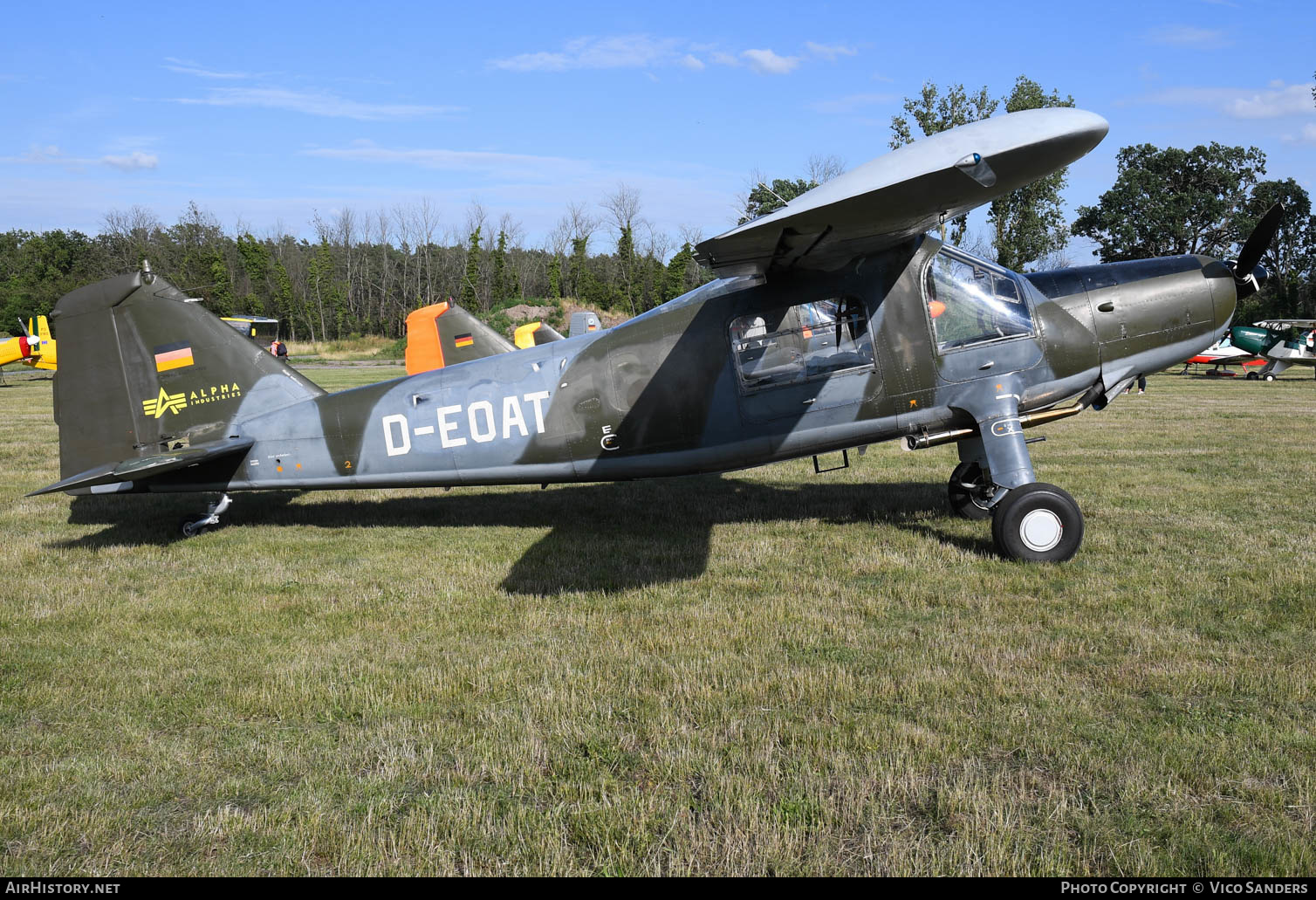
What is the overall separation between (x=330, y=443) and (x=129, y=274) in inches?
120

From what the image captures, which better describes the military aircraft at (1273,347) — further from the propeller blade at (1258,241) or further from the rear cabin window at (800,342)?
the rear cabin window at (800,342)

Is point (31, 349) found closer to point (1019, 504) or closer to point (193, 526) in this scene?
point (193, 526)

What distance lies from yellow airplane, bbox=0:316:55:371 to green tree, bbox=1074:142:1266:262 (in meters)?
62.0

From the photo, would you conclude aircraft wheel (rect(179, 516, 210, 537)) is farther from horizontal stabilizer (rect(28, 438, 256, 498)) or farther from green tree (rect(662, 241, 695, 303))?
green tree (rect(662, 241, 695, 303))

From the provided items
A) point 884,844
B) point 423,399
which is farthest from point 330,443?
point 884,844

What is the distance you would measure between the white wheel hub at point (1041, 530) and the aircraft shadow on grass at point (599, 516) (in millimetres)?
404

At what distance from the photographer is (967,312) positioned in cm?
781

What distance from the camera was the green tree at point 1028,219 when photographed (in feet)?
152

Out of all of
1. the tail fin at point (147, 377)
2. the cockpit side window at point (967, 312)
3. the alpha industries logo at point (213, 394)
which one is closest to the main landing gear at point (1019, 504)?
the cockpit side window at point (967, 312)

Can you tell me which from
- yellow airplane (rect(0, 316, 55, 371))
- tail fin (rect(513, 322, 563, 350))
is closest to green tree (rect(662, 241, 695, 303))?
yellow airplane (rect(0, 316, 55, 371))

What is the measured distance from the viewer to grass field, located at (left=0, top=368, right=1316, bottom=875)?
3420 mm

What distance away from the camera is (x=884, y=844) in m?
3.31

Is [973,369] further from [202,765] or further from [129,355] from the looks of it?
[129,355]
